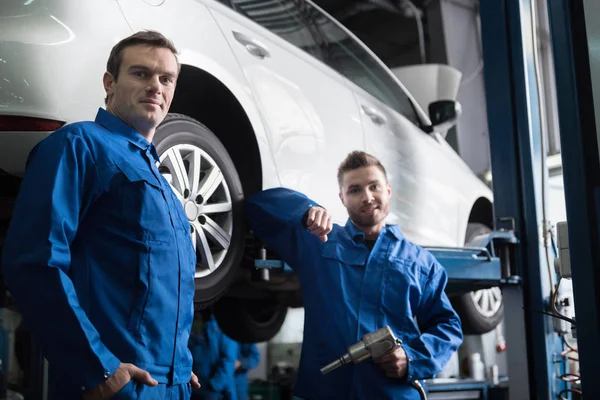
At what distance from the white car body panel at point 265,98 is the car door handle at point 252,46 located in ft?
0.06

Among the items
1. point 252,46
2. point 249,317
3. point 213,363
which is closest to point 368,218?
point 252,46

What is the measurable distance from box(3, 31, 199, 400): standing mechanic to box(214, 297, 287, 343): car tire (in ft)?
6.18

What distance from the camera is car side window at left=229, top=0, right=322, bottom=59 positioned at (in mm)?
2469

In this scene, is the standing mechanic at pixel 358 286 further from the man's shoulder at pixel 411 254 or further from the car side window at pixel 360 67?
the car side window at pixel 360 67

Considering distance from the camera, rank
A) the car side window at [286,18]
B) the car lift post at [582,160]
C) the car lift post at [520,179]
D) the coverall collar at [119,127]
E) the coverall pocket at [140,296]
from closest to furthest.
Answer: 1. the coverall pocket at [140,296]
2. the coverall collar at [119,127]
3. the car lift post at [582,160]
4. the car side window at [286,18]
5. the car lift post at [520,179]

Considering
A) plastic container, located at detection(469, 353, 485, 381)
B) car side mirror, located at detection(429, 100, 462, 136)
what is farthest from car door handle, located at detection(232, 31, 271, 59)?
plastic container, located at detection(469, 353, 485, 381)

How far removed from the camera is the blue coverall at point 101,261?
4.58 feet

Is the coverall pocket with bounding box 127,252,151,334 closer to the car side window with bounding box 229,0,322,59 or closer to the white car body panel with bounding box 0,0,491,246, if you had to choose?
the white car body panel with bounding box 0,0,491,246

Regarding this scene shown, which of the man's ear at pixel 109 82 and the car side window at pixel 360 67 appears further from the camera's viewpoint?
the car side window at pixel 360 67

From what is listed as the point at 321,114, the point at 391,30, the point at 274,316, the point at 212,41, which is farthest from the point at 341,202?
the point at 391,30

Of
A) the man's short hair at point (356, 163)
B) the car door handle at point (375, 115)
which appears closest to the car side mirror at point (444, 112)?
the car door handle at point (375, 115)

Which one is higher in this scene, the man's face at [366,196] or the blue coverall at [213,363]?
the man's face at [366,196]

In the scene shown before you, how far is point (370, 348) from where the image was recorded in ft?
7.37

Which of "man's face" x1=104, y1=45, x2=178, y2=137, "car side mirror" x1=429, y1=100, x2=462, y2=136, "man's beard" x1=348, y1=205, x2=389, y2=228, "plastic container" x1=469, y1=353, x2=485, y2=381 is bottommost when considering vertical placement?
"plastic container" x1=469, y1=353, x2=485, y2=381
